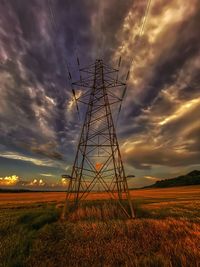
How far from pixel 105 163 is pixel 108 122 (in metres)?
3.56

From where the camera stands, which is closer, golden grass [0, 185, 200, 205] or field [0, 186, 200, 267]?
field [0, 186, 200, 267]

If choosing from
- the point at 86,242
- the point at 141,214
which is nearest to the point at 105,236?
the point at 86,242

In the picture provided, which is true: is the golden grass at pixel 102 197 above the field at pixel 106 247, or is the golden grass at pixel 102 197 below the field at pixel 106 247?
above

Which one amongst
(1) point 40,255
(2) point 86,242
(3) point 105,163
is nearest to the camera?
(1) point 40,255

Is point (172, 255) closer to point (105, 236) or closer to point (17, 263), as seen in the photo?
point (105, 236)

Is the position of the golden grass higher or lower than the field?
higher

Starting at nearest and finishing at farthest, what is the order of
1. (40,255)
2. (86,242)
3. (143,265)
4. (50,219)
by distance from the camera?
(143,265) → (40,255) → (86,242) → (50,219)

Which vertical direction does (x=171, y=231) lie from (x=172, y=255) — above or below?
above

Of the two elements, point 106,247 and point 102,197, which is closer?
point 106,247

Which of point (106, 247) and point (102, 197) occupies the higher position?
point (102, 197)

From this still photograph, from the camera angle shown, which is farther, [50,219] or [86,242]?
[50,219]

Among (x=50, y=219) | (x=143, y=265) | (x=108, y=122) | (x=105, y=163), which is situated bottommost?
(x=143, y=265)

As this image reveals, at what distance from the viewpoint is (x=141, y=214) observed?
2030 centimetres

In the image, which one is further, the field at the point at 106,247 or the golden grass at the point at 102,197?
the golden grass at the point at 102,197
